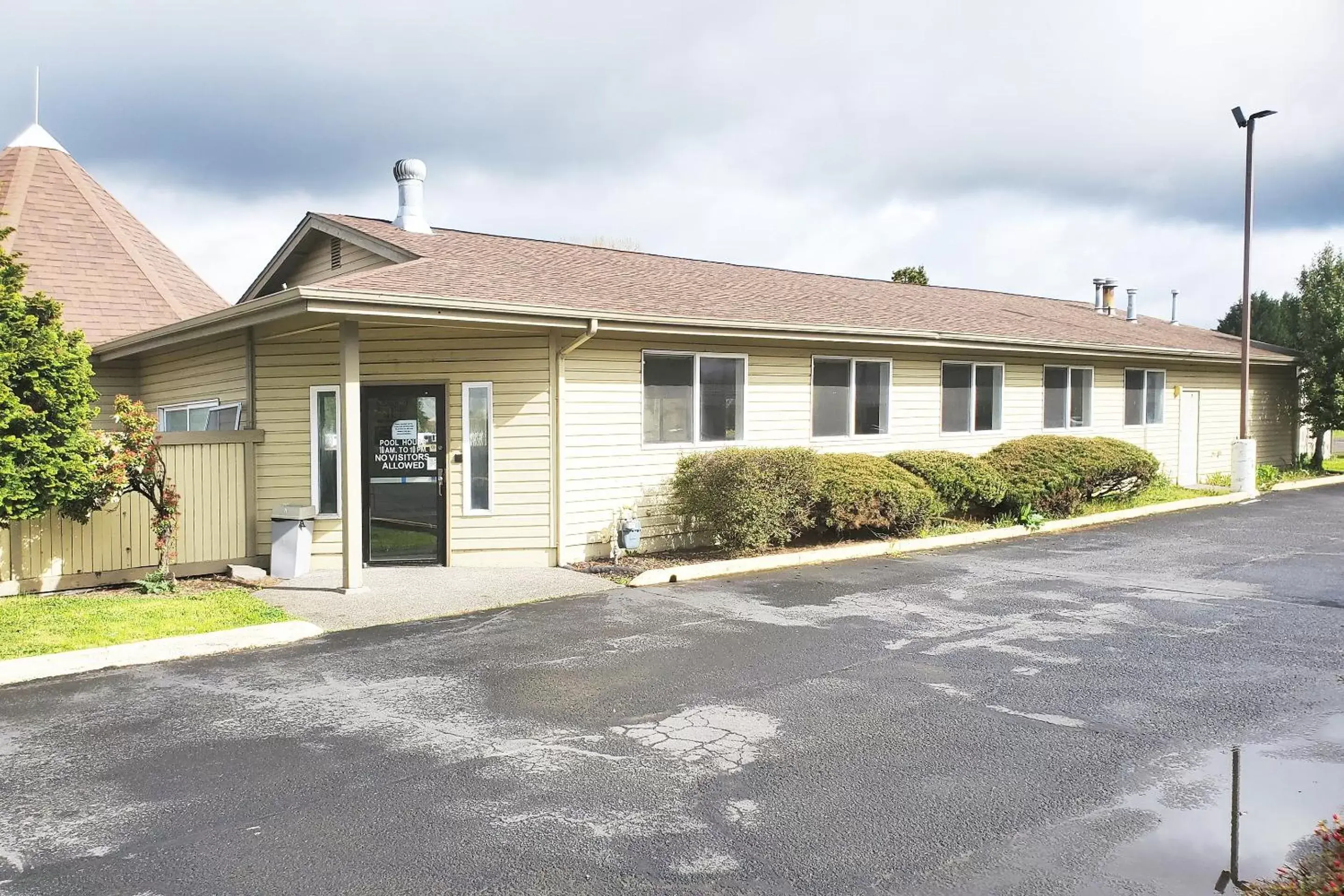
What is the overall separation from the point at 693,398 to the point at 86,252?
14.2 meters

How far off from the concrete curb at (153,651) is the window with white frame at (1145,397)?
17891mm

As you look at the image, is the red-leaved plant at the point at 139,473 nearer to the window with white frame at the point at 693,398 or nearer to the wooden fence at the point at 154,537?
the wooden fence at the point at 154,537

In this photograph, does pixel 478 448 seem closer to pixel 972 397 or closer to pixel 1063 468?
pixel 972 397

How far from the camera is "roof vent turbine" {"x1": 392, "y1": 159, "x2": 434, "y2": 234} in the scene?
14625 millimetres

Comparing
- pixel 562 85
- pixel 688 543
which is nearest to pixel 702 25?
pixel 562 85

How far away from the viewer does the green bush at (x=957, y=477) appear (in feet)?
46.2

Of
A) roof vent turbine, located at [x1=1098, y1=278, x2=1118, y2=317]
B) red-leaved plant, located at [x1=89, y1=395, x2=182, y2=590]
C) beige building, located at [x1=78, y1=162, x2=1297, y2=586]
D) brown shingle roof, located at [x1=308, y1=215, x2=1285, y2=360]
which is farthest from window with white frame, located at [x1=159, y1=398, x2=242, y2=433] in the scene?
roof vent turbine, located at [x1=1098, y1=278, x2=1118, y2=317]

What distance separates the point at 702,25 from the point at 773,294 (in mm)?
4328

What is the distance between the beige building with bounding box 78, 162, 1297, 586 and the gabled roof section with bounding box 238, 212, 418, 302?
44 mm

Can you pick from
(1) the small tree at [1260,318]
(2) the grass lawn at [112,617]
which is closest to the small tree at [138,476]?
(2) the grass lawn at [112,617]

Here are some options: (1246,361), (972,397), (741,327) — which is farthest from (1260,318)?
(741,327)

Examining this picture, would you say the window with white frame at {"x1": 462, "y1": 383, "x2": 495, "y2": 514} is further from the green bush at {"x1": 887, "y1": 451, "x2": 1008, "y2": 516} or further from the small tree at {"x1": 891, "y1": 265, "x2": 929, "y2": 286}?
the small tree at {"x1": 891, "y1": 265, "x2": 929, "y2": 286}

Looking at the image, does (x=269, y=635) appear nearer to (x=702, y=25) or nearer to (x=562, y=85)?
(x=702, y=25)

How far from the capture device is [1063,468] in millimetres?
15562
